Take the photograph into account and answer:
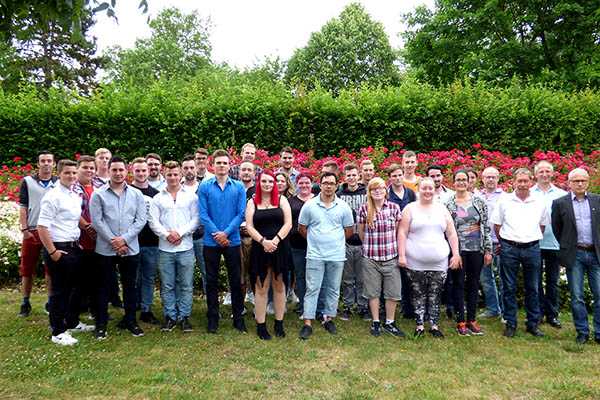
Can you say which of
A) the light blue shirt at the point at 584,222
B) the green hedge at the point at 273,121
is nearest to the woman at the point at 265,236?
the light blue shirt at the point at 584,222

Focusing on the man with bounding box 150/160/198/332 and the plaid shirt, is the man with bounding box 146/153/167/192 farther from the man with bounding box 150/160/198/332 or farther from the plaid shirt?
the plaid shirt

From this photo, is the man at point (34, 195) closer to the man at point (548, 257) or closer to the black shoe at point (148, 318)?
the black shoe at point (148, 318)

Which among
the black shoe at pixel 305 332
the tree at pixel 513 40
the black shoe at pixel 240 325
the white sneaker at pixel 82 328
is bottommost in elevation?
the black shoe at pixel 305 332

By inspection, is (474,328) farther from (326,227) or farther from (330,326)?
(326,227)

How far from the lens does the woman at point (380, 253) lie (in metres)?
5.68

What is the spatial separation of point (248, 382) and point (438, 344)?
2256 mm

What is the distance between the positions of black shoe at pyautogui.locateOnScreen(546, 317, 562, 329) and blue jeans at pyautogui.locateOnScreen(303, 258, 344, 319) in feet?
8.97

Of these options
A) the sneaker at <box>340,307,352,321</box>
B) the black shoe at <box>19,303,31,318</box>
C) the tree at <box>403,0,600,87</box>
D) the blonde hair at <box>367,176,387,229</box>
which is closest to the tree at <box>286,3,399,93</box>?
the tree at <box>403,0,600,87</box>

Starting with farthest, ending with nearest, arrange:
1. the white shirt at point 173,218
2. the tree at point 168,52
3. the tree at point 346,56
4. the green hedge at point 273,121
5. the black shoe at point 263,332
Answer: the tree at point 168,52 < the tree at point 346,56 < the green hedge at point 273,121 < the white shirt at point 173,218 < the black shoe at point 263,332

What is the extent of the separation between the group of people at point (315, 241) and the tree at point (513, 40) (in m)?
16.1

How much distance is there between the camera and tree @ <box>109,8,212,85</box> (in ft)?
128

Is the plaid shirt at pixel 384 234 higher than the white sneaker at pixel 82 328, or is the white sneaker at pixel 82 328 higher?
the plaid shirt at pixel 384 234

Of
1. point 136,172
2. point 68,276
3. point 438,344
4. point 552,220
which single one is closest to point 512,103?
point 552,220

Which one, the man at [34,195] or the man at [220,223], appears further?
the man at [34,195]
